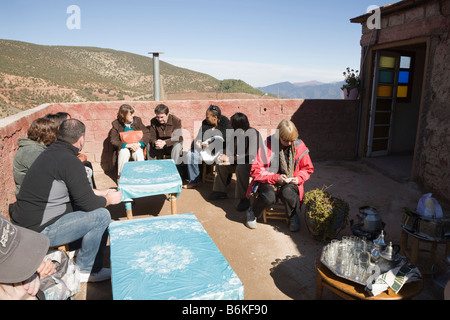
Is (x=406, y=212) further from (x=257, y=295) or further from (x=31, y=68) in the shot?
(x=31, y=68)

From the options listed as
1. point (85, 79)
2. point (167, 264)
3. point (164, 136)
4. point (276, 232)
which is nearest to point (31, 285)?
point (167, 264)

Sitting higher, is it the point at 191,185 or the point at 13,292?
the point at 13,292

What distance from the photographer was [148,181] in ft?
13.6

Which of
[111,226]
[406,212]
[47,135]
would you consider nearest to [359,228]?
[406,212]

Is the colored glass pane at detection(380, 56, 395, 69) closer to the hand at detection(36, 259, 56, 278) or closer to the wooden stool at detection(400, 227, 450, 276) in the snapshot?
the wooden stool at detection(400, 227, 450, 276)

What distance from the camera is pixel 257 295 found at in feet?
9.86

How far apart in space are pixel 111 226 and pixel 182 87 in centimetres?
4116

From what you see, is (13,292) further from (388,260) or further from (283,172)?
(283,172)

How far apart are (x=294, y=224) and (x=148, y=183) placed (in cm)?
196

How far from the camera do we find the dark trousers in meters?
4.21

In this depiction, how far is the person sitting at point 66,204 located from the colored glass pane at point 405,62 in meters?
7.75

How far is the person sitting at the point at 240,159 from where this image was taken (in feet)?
16.5

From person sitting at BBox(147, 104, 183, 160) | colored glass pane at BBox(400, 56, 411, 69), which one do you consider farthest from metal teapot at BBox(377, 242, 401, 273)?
colored glass pane at BBox(400, 56, 411, 69)
